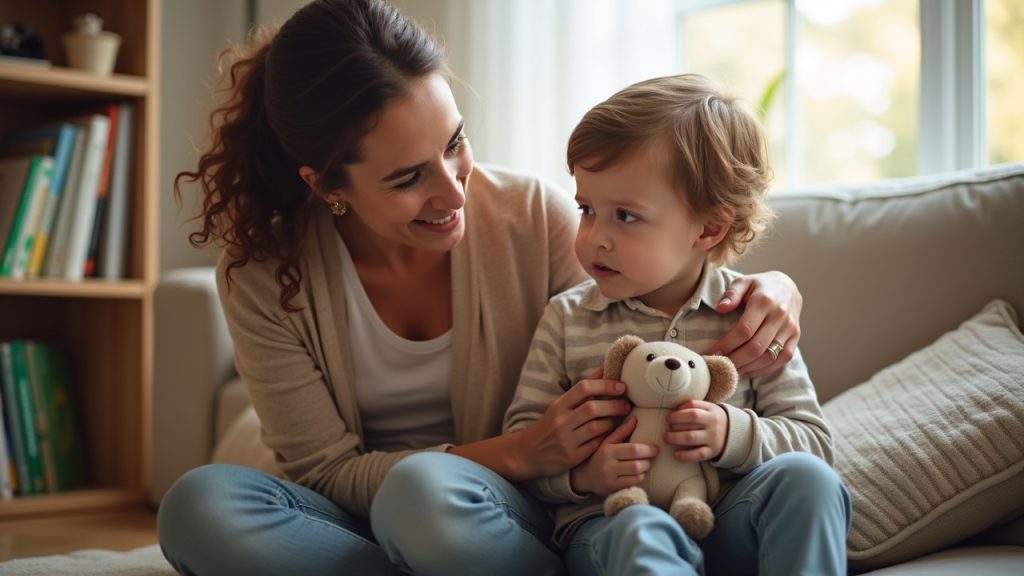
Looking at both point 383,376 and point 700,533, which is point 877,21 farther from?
point 700,533

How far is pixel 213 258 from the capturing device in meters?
3.22

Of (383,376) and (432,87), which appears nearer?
(432,87)

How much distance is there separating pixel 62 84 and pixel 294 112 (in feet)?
4.57

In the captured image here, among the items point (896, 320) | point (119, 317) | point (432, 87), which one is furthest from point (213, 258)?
point (896, 320)

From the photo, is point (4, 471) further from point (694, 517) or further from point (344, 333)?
point (694, 517)

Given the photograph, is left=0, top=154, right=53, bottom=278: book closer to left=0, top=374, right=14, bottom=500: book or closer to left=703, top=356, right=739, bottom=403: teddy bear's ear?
left=0, top=374, right=14, bottom=500: book

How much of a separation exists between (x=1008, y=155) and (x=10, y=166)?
249 cm

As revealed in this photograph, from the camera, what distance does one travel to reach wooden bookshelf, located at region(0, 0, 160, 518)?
247cm

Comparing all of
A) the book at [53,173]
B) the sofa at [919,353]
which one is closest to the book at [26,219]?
the book at [53,173]

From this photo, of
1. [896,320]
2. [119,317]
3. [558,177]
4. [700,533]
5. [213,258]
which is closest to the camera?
[700,533]

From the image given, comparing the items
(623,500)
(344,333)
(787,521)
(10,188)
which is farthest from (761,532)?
(10,188)

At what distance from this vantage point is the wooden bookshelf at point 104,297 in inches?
97.3

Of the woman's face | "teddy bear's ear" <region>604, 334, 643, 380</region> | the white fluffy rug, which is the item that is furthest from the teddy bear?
the white fluffy rug

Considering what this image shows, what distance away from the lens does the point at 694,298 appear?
4.17ft
